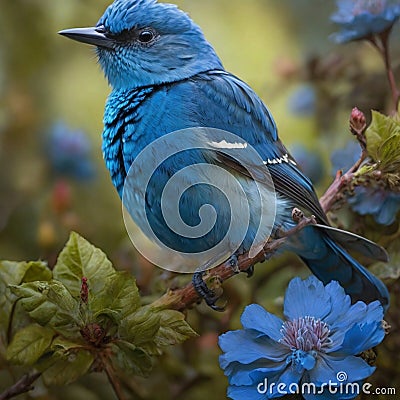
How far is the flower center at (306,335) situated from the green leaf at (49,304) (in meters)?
0.31

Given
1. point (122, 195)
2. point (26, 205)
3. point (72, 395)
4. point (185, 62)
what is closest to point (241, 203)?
point (122, 195)

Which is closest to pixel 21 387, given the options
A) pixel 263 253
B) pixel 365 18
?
pixel 263 253

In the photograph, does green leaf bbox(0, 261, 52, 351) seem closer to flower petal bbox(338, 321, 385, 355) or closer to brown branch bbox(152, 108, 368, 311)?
brown branch bbox(152, 108, 368, 311)

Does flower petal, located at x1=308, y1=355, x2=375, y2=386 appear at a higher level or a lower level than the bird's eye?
lower

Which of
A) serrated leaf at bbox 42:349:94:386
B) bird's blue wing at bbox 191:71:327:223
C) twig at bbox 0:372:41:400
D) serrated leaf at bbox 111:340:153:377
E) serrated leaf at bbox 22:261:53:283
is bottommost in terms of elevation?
twig at bbox 0:372:41:400

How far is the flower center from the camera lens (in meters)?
1.13

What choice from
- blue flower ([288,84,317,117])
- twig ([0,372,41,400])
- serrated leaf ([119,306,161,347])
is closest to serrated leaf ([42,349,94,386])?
twig ([0,372,41,400])

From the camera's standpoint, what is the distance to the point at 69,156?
237cm

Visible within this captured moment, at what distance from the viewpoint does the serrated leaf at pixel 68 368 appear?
1268 millimetres

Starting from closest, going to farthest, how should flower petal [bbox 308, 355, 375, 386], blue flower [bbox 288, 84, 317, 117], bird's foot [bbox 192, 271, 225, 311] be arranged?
flower petal [bbox 308, 355, 375, 386] < bird's foot [bbox 192, 271, 225, 311] < blue flower [bbox 288, 84, 317, 117]

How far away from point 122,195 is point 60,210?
42 cm

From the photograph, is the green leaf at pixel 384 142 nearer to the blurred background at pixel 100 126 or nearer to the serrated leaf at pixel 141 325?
the blurred background at pixel 100 126

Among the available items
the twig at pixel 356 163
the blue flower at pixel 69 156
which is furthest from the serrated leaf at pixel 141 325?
the blue flower at pixel 69 156

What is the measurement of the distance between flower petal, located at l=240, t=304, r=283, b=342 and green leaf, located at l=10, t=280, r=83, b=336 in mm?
249
